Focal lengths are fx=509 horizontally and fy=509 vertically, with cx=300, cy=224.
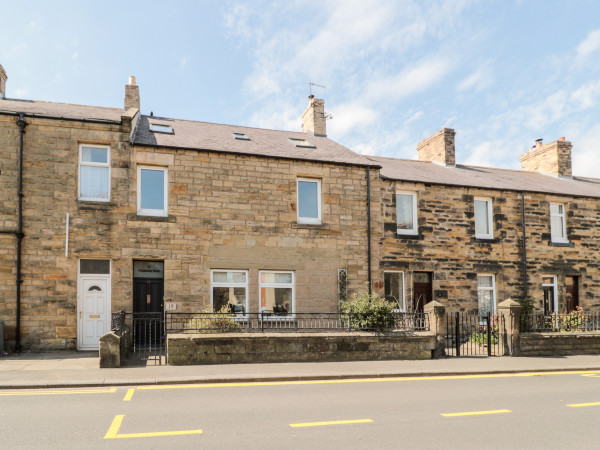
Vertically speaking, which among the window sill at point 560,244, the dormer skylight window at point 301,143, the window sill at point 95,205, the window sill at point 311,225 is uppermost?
the dormer skylight window at point 301,143

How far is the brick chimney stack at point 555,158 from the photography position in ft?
84.0

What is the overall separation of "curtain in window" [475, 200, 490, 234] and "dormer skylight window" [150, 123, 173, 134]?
1236 cm

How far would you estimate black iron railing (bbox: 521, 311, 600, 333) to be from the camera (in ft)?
50.8

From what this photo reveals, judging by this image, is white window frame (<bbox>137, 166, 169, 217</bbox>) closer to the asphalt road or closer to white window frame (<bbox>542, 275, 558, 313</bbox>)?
the asphalt road

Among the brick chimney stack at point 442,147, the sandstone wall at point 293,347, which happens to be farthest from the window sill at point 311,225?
the brick chimney stack at point 442,147

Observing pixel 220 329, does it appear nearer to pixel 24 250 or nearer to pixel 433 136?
pixel 24 250

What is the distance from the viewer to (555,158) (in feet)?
84.0

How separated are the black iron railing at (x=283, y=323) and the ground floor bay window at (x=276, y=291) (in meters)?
0.47

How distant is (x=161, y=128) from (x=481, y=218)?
12978 millimetres

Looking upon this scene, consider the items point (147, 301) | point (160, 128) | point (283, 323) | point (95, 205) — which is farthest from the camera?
point (160, 128)

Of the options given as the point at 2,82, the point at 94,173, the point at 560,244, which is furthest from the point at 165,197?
the point at 560,244

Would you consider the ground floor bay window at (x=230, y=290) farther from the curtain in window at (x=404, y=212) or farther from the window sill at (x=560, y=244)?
the window sill at (x=560, y=244)

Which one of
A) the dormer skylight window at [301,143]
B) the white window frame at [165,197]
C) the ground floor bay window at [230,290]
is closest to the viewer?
the white window frame at [165,197]

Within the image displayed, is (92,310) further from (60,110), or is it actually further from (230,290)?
(60,110)
